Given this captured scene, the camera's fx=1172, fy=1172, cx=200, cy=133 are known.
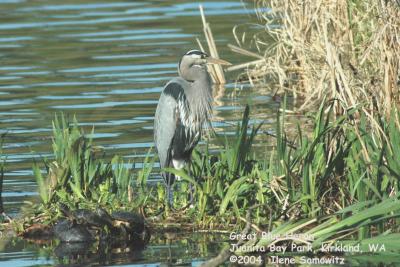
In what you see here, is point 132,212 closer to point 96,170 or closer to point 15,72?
point 96,170

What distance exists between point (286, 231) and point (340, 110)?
15.7 ft

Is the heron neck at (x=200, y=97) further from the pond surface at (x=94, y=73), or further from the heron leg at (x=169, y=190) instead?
the heron leg at (x=169, y=190)

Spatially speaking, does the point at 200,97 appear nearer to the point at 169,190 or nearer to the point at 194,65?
the point at 194,65

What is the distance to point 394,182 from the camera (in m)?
7.95

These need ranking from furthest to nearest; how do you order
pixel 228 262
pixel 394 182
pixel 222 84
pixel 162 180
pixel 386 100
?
pixel 222 84 < pixel 162 180 < pixel 386 100 < pixel 394 182 < pixel 228 262

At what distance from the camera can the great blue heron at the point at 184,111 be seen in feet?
32.0

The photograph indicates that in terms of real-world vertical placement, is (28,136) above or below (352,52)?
below

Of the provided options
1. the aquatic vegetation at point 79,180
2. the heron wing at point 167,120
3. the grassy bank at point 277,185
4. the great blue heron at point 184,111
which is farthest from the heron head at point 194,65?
the aquatic vegetation at point 79,180

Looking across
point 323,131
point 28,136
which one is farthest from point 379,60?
point 28,136

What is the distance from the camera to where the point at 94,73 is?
1664 cm

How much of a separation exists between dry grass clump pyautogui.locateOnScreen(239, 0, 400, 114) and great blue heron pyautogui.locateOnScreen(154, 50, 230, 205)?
1083 mm

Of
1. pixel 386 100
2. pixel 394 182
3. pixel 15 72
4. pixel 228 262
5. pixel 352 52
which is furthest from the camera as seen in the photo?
pixel 15 72

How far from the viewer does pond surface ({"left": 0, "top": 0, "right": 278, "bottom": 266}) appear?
11.6 meters

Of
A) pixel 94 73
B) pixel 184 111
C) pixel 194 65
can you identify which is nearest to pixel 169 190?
pixel 184 111
